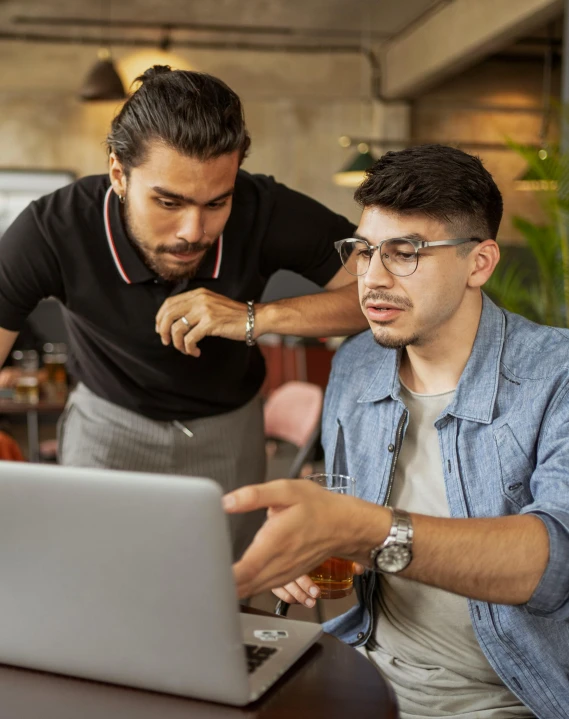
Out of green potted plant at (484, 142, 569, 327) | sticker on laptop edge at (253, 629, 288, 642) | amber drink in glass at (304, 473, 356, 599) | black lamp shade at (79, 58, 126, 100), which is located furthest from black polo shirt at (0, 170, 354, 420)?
black lamp shade at (79, 58, 126, 100)

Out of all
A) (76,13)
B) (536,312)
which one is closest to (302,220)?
(536,312)

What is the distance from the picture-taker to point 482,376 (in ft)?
4.53

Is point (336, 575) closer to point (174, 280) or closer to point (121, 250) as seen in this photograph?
point (174, 280)

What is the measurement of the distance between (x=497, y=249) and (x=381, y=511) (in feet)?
2.10

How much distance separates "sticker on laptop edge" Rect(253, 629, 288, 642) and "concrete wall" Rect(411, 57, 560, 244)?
9007mm

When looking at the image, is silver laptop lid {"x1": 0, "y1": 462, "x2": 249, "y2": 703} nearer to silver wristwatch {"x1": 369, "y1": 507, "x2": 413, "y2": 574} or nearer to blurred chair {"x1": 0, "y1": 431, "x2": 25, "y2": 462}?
silver wristwatch {"x1": 369, "y1": 507, "x2": 413, "y2": 574}

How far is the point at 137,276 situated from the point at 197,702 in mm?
1112

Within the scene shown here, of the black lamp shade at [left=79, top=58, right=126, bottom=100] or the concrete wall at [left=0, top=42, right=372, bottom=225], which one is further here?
the concrete wall at [left=0, top=42, right=372, bottom=225]

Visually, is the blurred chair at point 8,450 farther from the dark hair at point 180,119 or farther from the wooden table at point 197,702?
the wooden table at point 197,702

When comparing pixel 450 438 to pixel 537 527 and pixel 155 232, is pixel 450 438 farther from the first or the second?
pixel 155 232

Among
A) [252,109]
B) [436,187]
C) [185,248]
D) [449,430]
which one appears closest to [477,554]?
[449,430]

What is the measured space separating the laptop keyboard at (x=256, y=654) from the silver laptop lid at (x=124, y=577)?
0.31 ft

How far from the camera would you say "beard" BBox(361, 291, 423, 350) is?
139 centimetres

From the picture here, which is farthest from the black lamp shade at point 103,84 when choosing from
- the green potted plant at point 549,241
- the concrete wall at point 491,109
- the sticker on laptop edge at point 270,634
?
the sticker on laptop edge at point 270,634
